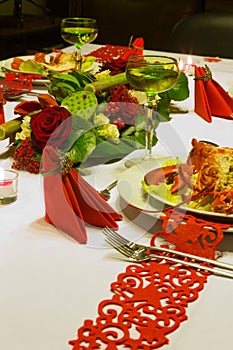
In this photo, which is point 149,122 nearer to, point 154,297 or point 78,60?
point 154,297

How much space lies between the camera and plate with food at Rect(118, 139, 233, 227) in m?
1.00

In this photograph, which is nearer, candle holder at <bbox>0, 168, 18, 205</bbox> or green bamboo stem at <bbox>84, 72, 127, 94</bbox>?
candle holder at <bbox>0, 168, 18, 205</bbox>

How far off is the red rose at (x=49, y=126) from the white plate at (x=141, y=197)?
0.44 ft

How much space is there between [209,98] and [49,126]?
717mm

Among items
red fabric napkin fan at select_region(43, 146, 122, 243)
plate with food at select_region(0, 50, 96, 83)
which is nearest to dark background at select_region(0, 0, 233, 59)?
plate with food at select_region(0, 50, 96, 83)

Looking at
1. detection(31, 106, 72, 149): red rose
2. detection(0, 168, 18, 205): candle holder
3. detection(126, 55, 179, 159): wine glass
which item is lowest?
detection(0, 168, 18, 205): candle holder

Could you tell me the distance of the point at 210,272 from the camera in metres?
0.89

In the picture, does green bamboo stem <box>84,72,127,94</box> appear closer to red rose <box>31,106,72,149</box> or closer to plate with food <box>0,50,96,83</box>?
red rose <box>31,106,72,149</box>

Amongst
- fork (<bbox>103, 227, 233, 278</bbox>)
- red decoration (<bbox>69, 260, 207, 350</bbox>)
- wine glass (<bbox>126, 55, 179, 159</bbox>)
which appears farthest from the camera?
wine glass (<bbox>126, 55, 179, 159</bbox>)

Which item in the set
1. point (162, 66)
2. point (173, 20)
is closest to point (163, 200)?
point (162, 66)

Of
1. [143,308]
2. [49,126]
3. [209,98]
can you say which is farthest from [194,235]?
[209,98]

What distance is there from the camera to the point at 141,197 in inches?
42.1

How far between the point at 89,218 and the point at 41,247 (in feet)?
0.34

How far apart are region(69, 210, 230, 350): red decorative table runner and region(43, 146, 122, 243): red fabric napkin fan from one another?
0.35 ft
